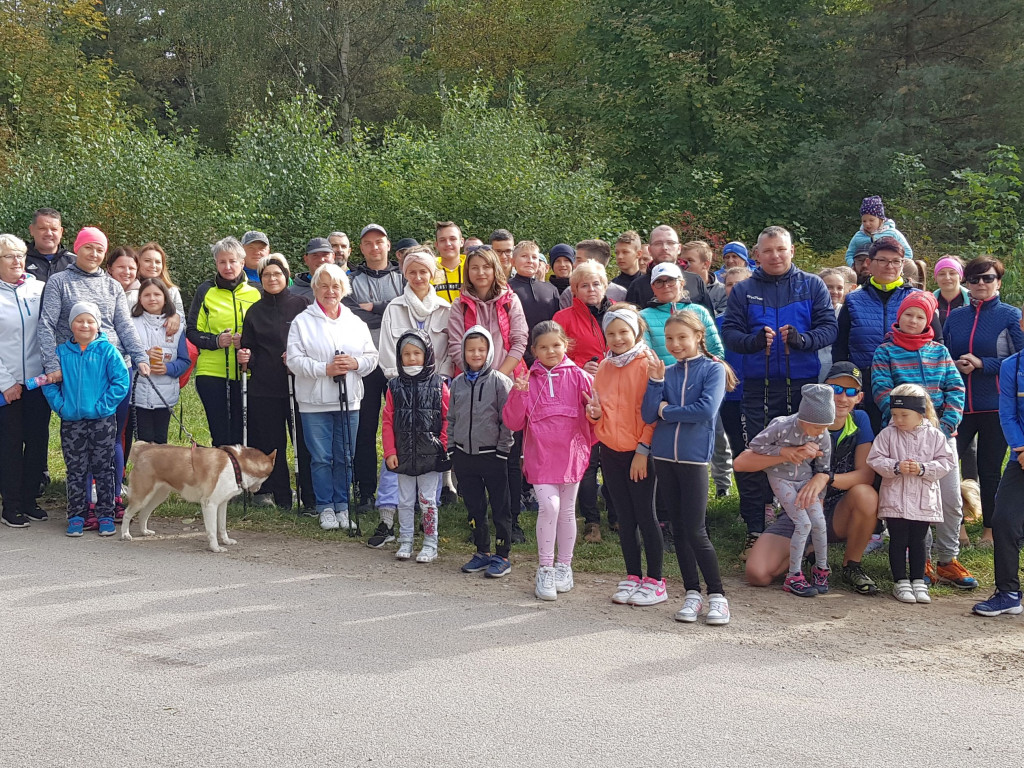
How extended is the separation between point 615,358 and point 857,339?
2425 mm

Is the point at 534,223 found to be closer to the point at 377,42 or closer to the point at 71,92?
the point at 71,92

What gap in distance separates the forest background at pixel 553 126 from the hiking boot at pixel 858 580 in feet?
Answer: 31.8

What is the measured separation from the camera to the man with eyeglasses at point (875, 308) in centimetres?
786

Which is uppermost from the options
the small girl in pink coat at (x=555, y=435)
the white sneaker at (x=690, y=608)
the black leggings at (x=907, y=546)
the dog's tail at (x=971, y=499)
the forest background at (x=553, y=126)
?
the forest background at (x=553, y=126)

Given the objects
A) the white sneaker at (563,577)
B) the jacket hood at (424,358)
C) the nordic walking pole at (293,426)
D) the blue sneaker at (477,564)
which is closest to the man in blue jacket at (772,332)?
the white sneaker at (563,577)

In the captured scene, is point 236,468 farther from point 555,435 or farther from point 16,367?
point 555,435

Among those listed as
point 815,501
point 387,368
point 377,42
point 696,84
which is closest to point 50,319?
point 387,368

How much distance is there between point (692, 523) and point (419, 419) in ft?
7.40

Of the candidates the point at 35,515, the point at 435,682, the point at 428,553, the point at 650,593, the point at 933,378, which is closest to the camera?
the point at 435,682

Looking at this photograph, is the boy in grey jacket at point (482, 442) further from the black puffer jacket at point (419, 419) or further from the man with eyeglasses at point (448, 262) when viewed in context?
the man with eyeglasses at point (448, 262)

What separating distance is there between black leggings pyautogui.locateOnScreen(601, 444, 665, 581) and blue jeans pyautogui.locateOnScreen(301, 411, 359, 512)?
2644mm

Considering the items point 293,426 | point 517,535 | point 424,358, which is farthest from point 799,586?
point 293,426

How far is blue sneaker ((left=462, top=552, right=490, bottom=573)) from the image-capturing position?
7.24m

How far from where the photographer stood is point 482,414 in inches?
285
